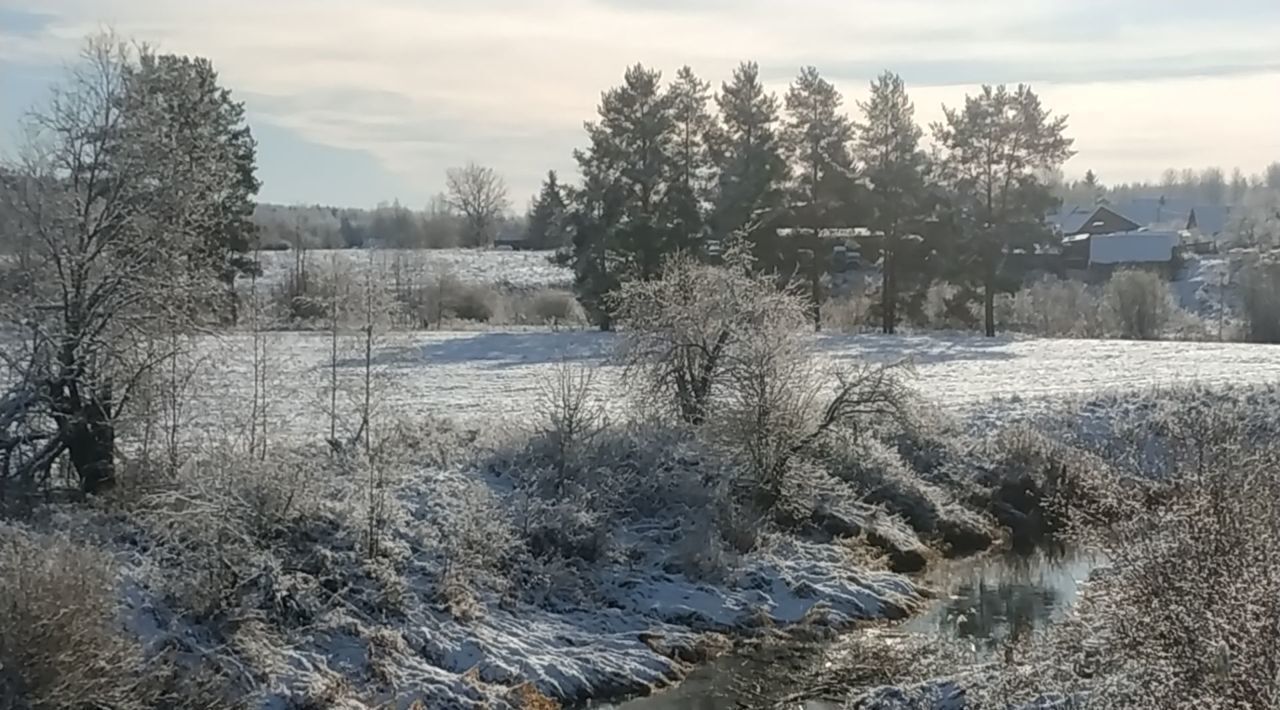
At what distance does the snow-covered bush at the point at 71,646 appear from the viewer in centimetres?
1514

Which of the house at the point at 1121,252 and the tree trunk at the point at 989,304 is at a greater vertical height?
the house at the point at 1121,252

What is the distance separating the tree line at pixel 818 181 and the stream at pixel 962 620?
86.5 feet

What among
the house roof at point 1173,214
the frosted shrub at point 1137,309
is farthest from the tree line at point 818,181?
the house roof at point 1173,214

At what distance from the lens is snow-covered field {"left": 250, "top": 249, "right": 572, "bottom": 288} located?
66.9 m

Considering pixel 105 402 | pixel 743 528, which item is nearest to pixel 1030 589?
pixel 743 528

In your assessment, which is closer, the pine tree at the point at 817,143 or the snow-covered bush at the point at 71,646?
the snow-covered bush at the point at 71,646

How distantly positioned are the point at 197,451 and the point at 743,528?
10877 millimetres

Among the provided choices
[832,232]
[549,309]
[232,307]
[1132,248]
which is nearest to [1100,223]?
[1132,248]

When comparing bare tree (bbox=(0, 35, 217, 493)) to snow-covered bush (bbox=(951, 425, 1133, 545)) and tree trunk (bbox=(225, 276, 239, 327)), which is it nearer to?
tree trunk (bbox=(225, 276, 239, 327))

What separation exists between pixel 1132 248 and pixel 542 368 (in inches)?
2005

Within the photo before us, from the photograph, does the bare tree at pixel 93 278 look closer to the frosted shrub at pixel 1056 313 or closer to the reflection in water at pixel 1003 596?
the reflection in water at pixel 1003 596

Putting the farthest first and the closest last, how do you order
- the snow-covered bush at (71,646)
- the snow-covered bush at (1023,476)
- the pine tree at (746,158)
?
the pine tree at (746,158), the snow-covered bush at (1023,476), the snow-covered bush at (71,646)

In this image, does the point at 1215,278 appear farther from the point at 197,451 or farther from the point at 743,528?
the point at 197,451

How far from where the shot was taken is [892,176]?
5597 centimetres
